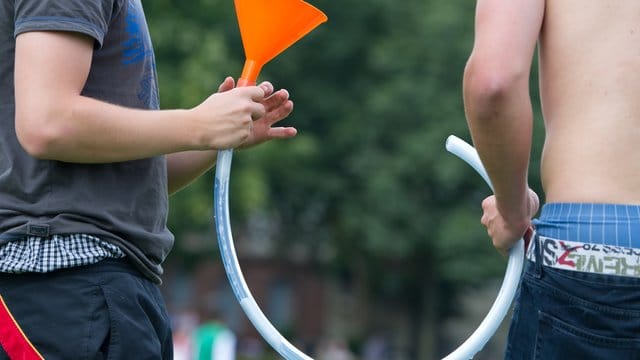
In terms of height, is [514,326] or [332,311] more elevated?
[514,326]

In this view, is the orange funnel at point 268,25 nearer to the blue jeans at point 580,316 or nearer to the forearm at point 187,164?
the forearm at point 187,164

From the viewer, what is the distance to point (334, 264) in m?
32.9

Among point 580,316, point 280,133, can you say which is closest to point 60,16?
point 280,133

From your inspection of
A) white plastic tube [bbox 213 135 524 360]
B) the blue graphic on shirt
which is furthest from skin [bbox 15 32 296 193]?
white plastic tube [bbox 213 135 524 360]

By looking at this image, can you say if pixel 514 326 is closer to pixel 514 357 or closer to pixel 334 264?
pixel 514 357

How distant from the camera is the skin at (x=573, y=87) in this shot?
2.87m

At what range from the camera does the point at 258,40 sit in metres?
3.39

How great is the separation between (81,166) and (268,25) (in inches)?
29.2

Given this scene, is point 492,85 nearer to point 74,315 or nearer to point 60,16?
point 60,16

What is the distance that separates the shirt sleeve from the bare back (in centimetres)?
113

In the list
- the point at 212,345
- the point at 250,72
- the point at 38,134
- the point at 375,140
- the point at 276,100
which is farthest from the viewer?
the point at 375,140

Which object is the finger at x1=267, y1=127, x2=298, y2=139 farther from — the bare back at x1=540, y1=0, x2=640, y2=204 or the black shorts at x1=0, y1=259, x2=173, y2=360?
the bare back at x1=540, y1=0, x2=640, y2=204

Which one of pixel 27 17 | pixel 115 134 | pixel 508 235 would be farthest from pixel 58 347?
pixel 508 235

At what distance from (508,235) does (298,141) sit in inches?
905
